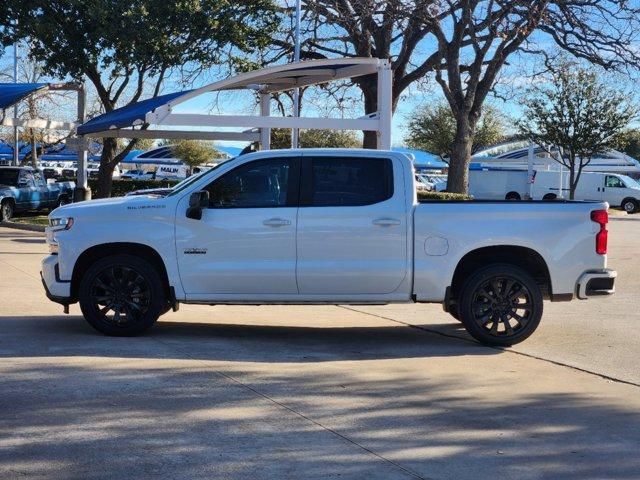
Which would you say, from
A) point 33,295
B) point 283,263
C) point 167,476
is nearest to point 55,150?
point 33,295

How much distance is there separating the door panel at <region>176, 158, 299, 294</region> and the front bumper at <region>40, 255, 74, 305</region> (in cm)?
117

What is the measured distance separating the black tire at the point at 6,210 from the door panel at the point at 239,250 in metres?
20.6

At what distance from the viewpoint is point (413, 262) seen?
9344 mm

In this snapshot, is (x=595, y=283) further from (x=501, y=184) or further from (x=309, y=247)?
(x=501, y=184)

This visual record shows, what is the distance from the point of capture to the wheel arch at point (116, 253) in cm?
941

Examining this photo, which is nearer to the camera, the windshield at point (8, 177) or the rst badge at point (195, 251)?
→ the rst badge at point (195, 251)

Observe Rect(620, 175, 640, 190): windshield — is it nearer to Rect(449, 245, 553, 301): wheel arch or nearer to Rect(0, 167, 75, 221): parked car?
Rect(0, 167, 75, 221): parked car

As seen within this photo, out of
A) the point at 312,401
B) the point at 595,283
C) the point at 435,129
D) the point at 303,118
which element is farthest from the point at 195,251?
the point at 435,129

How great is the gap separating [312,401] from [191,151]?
2767 inches

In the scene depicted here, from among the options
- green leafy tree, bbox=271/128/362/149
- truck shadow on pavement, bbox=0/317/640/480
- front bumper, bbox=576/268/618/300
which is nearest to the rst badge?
truck shadow on pavement, bbox=0/317/640/480

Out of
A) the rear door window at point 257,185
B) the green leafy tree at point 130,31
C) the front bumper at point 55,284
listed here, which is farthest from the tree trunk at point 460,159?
the front bumper at point 55,284

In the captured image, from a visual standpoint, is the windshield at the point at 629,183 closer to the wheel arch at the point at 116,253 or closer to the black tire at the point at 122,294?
the wheel arch at the point at 116,253

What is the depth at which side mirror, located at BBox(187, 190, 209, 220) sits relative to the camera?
9250mm

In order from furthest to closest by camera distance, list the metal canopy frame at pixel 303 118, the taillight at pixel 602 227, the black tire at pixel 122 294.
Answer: the metal canopy frame at pixel 303 118 < the taillight at pixel 602 227 < the black tire at pixel 122 294
